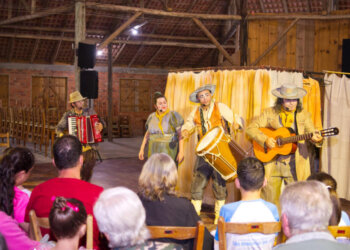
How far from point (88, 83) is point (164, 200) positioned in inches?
260

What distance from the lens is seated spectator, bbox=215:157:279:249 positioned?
2.42m

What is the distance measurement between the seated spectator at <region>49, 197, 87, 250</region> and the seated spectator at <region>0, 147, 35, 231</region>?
0.62 metres

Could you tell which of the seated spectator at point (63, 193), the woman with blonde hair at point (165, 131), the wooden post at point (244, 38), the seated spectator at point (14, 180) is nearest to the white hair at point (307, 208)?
the seated spectator at point (63, 193)

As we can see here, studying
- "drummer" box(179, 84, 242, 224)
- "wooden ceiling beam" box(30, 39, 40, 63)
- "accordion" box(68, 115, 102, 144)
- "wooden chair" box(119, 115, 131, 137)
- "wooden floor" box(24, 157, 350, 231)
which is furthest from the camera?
"wooden chair" box(119, 115, 131, 137)

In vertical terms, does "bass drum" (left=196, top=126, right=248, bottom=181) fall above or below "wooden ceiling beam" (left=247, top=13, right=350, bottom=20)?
below

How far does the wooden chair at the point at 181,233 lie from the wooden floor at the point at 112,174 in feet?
10.6

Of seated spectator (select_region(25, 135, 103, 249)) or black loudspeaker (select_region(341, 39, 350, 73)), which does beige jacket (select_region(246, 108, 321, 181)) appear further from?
black loudspeaker (select_region(341, 39, 350, 73))

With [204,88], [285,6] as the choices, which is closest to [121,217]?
[204,88]

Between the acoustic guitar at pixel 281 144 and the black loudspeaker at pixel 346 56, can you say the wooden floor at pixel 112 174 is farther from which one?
the black loudspeaker at pixel 346 56

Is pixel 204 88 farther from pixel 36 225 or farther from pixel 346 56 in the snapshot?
pixel 346 56

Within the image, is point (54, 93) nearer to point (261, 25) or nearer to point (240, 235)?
point (261, 25)

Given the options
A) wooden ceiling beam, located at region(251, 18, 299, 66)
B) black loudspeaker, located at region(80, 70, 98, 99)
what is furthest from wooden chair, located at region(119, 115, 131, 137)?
wooden ceiling beam, located at region(251, 18, 299, 66)

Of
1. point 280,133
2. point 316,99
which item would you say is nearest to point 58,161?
point 280,133

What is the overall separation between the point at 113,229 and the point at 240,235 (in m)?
0.89
